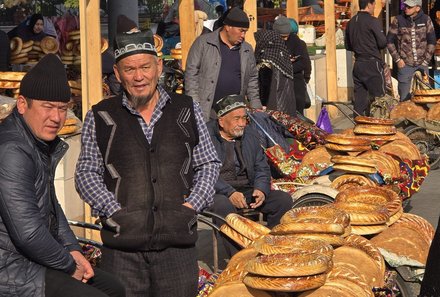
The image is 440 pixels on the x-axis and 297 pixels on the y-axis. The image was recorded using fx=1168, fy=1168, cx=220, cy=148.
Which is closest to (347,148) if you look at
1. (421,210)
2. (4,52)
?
(421,210)

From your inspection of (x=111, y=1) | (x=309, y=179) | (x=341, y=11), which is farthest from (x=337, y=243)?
(x=341, y=11)

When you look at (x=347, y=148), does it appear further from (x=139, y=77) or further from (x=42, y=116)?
(x=42, y=116)

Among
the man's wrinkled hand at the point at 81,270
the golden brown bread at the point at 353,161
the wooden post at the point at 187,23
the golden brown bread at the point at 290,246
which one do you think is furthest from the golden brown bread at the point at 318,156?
the man's wrinkled hand at the point at 81,270

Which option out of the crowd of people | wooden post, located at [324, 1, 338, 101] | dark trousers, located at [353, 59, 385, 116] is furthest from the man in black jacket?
the crowd of people

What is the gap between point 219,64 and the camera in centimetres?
1033

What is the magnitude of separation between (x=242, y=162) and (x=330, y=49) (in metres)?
10.8

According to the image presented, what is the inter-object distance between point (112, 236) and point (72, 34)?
9.06m

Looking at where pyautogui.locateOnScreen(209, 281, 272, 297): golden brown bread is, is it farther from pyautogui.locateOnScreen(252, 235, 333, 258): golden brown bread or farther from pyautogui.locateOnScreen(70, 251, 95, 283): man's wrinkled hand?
pyautogui.locateOnScreen(70, 251, 95, 283): man's wrinkled hand

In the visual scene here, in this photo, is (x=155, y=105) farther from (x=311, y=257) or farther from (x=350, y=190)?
(x=350, y=190)

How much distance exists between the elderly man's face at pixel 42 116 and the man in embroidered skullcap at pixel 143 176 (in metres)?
0.50

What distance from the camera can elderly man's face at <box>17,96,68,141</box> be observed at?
4.62 meters

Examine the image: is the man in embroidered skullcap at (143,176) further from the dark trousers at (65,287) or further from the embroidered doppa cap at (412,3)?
the embroidered doppa cap at (412,3)

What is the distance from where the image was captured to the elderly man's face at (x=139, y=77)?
510 centimetres

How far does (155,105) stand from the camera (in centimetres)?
519
